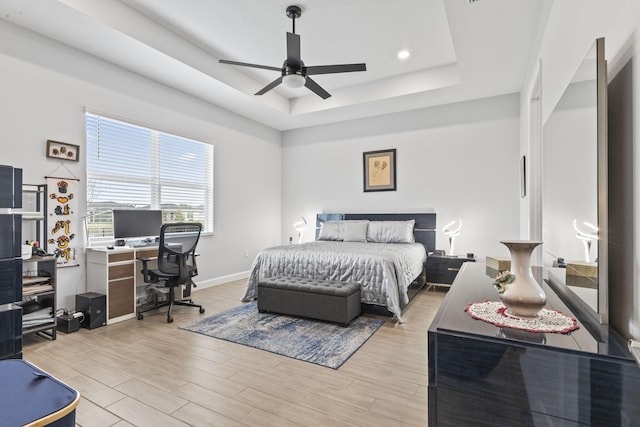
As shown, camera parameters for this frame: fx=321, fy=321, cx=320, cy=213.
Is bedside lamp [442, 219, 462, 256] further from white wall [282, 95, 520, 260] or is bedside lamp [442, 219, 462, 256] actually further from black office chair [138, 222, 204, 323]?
black office chair [138, 222, 204, 323]

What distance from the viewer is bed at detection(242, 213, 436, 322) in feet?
11.7

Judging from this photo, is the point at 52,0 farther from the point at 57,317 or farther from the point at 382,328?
the point at 382,328

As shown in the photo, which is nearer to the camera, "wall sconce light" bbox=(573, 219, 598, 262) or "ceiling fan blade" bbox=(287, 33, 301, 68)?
"wall sconce light" bbox=(573, 219, 598, 262)

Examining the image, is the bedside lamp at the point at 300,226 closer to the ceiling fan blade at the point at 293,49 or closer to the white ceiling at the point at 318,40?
the white ceiling at the point at 318,40

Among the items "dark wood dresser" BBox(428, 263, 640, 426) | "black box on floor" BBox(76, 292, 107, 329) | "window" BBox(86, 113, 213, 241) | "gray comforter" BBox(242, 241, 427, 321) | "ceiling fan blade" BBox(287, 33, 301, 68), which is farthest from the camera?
"window" BBox(86, 113, 213, 241)

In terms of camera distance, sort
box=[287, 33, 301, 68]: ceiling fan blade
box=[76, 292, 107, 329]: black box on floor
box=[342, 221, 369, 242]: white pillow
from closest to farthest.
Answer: box=[287, 33, 301, 68]: ceiling fan blade
box=[76, 292, 107, 329]: black box on floor
box=[342, 221, 369, 242]: white pillow

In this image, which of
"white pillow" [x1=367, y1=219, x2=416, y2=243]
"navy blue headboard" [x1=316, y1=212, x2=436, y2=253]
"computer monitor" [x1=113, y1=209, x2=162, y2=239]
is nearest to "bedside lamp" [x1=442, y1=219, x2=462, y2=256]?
"navy blue headboard" [x1=316, y1=212, x2=436, y2=253]

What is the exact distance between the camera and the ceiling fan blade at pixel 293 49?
2.86 meters

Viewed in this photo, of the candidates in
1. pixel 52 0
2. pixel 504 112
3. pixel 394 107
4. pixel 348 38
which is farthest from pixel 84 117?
pixel 504 112

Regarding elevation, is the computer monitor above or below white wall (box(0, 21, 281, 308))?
below

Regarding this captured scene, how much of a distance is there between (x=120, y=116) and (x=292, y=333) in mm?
3262

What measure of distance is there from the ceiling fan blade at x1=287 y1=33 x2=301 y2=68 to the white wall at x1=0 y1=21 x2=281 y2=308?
2270mm

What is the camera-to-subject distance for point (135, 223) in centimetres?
391

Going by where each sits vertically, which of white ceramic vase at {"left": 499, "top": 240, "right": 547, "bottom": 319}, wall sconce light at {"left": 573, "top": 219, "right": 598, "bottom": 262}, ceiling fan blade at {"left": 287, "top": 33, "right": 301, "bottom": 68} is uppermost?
ceiling fan blade at {"left": 287, "top": 33, "right": 301, "bottom": 68}
